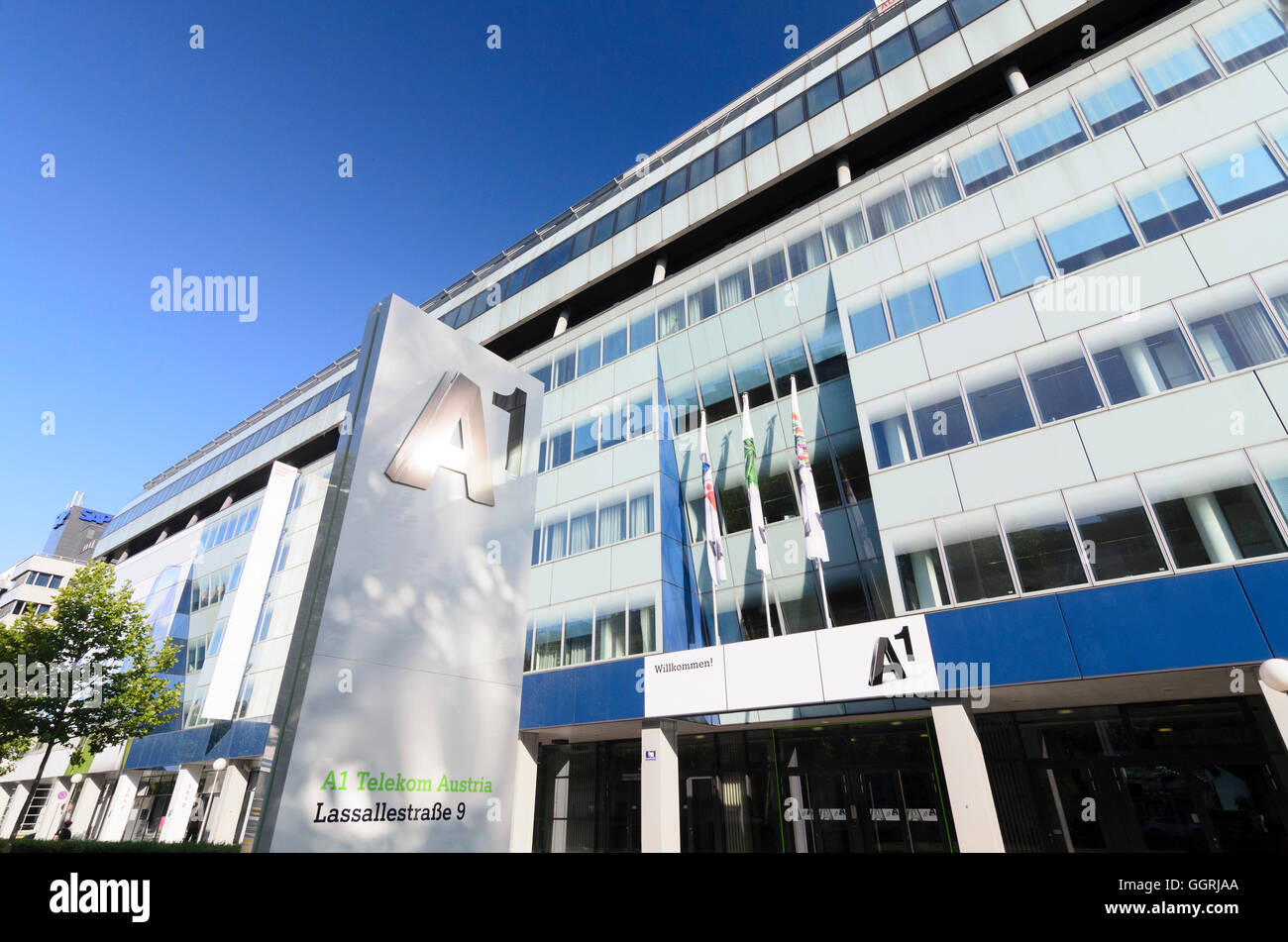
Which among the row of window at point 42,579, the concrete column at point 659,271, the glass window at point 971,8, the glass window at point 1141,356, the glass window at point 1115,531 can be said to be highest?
the glass window at point 971,8

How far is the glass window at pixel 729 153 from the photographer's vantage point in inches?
1014

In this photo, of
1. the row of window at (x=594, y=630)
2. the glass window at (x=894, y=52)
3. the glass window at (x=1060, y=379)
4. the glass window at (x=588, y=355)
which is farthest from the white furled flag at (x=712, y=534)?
the glass window at (x=894, y=52)

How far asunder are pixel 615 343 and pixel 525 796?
17050mm

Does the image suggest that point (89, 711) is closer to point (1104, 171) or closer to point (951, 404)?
point (951, 404)

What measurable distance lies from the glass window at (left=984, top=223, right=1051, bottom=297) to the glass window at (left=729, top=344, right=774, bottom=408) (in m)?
7.36

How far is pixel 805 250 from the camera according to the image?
21.8m

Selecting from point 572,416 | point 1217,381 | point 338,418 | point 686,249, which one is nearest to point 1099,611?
point 1217,381

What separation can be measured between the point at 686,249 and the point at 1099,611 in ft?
67.4

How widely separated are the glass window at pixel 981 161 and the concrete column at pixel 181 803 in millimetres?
43008

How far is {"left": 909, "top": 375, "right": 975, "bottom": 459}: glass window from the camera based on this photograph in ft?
52.5

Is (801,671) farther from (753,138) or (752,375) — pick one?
(753,138)

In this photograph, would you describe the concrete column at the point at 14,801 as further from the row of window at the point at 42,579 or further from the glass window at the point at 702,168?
the glass window at the point at 702,168

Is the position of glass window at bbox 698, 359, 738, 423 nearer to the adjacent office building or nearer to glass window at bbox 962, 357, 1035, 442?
the adjacent office building
